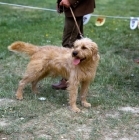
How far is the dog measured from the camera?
17.4 ft

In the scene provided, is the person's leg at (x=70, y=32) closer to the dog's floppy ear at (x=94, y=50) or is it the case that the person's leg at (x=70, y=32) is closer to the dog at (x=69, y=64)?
the dog at (x=69, y=64)

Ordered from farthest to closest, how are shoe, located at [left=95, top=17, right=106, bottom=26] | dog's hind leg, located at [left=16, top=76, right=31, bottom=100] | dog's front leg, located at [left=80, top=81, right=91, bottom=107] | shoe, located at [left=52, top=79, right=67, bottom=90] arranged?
shoe, located at [left=95, top=17, right=106, bottom=26], shoe, located at [left=52, top=79, right=67, bottom=90], dog's hind leg, located at [left=16, top=76, right=31, bottom=100], dog's front leg, located at [left=80, top=81, right=91, bottom=107]

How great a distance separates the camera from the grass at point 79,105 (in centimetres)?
473

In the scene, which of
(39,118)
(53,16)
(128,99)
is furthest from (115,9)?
(39,118)

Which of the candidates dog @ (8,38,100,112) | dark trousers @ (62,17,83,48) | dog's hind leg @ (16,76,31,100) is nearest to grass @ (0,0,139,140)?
dog's hind leg @ (16,76,31,100)

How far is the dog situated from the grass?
0.79 feet

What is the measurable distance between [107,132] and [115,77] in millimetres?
2333

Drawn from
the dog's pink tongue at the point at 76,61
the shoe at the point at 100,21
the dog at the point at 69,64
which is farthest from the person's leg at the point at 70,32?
the shoe at the point at 100,21

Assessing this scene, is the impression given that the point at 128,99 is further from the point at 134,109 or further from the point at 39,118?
the point at 39,118

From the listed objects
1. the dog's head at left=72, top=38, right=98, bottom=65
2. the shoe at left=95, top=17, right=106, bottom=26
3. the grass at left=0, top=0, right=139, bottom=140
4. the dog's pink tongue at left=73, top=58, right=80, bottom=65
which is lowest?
the grass at left=0, top=0, right=139, bottom=140

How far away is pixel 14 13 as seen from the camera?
42.3 ft

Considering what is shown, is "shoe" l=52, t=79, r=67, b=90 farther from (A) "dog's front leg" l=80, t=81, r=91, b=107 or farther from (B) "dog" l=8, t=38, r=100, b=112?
(A) "dog's front leg" l=80, t=81, r=91, b=107

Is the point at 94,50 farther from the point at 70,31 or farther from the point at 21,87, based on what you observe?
the point at 21,87

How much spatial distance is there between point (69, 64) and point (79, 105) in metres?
0.63
